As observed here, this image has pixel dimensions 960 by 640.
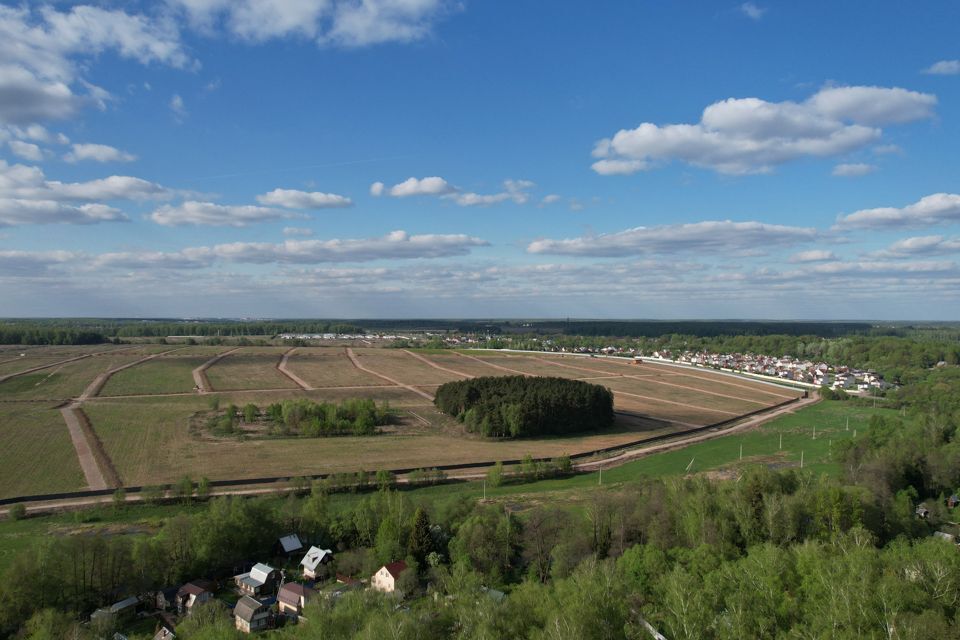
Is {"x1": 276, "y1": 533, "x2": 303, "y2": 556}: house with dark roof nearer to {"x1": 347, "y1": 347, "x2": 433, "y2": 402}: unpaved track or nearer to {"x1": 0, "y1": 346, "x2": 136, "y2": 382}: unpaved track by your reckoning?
{"x1": 347, "y1": 347, "x2": 433, "y2": 402}: unpaved track

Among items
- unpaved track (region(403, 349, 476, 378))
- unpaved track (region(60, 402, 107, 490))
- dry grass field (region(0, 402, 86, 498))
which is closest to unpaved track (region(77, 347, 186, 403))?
unpaved track (region(60, 402, 107, 490))

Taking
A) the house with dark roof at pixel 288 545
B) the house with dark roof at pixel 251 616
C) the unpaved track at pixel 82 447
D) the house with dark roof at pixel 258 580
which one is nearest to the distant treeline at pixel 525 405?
the house with dark roof at pixel 288 545

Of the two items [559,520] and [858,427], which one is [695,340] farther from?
[559,520]

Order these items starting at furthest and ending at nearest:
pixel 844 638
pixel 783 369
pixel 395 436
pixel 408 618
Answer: pixel 783 369 < pixel 395 436 < pixel 408 618 < pixel 844 638

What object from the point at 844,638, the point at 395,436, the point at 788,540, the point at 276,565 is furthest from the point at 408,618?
the point at 395,436

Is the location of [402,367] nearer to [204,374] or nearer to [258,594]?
[204,374]

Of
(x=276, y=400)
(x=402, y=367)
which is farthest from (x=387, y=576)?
(x=402, y=367)

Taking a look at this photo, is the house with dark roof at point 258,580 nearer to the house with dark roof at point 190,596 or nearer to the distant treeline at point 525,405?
the house with dark roof at point 190,596
